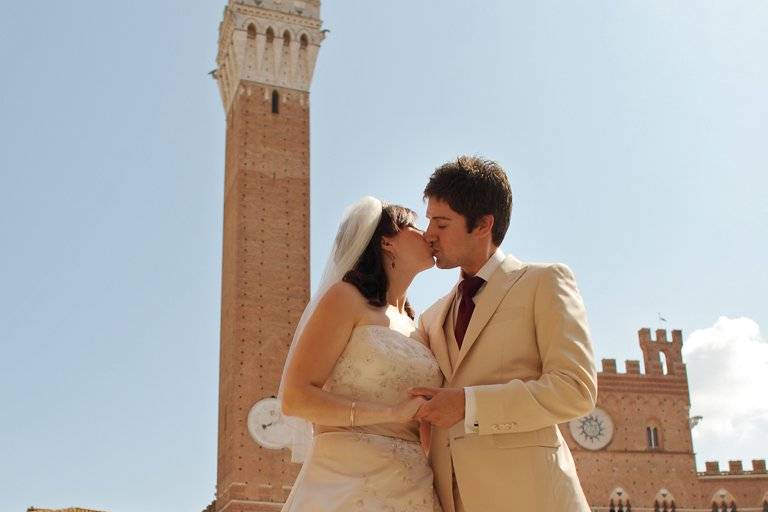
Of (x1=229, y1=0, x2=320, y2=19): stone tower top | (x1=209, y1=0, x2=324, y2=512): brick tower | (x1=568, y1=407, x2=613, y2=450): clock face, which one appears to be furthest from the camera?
(x1=229, y1=0, x2=320, y2=19): stone tower top

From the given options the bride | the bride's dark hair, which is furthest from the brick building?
the bride

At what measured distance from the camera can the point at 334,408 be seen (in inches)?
132

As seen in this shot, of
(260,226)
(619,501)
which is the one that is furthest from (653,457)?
(260,226)

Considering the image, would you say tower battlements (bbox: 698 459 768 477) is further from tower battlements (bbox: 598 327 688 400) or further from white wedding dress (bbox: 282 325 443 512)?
white wedding dress (bbox: 282 325 443 512)

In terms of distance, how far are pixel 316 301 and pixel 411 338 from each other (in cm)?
38

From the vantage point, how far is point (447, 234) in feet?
11.6

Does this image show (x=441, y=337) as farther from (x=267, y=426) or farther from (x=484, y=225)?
(x=267, y=426)

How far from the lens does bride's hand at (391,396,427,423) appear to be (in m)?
3.25

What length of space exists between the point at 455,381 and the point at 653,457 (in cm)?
2550

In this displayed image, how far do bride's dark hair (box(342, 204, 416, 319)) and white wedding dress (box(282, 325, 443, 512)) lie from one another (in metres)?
0.17

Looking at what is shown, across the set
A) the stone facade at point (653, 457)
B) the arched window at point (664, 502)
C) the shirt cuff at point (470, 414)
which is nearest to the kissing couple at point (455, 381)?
the shirt cuff at point (470, 414)

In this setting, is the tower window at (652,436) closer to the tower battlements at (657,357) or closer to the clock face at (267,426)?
the tower battlements at (657,357)

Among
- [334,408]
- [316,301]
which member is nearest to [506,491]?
[334,408]

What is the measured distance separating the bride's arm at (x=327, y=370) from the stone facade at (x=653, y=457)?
78.4 feet
